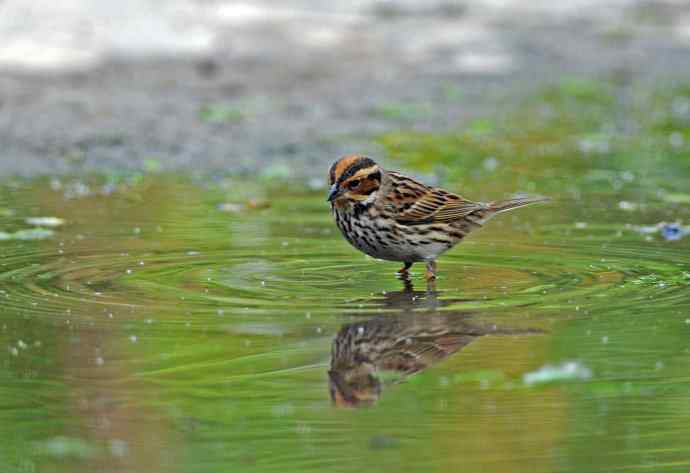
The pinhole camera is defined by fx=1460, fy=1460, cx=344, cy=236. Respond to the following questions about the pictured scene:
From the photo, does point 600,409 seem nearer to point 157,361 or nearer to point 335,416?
point 335,416

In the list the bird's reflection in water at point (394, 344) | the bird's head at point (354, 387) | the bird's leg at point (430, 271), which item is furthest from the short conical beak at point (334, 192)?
the bird's head at point (354, 387)

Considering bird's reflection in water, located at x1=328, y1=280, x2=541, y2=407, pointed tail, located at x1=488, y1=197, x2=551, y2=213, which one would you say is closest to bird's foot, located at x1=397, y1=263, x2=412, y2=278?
pointed tail, located at x1=488, y1=197, x2=551, y2=213

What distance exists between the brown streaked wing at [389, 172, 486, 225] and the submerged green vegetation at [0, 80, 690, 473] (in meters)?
0.32

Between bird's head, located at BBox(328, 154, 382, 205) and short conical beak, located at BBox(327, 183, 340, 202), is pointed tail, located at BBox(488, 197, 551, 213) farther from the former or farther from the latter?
short conical beak, located at BBox(327, 183, 340, 202)

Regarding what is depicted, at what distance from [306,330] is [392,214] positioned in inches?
79.8

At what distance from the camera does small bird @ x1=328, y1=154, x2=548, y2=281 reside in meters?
8.79

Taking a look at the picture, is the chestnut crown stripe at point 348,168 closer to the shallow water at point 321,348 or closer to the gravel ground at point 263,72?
the shallow water at point 321,348

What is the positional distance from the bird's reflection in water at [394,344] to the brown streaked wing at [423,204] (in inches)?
50.4

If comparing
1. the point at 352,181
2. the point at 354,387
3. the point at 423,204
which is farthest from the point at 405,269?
the point at 354,387

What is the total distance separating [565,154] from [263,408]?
29.8 feet

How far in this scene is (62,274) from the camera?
8.59 m

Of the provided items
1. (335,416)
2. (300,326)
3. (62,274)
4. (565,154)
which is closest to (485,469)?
(335,416)

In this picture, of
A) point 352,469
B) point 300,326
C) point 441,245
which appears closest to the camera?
point 352,469

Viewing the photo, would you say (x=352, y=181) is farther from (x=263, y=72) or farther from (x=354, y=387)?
(x=263, y=72)
